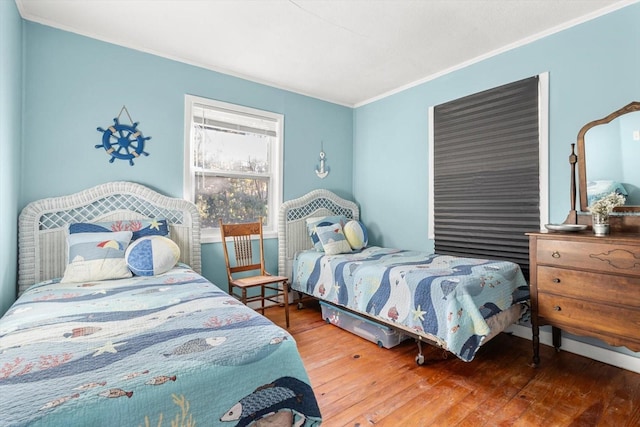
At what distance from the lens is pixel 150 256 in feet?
7.50

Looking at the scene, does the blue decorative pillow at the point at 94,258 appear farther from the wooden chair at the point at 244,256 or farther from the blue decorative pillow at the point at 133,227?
the wooden chair at the point at 244,256

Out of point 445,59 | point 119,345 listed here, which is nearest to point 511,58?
point 445,59

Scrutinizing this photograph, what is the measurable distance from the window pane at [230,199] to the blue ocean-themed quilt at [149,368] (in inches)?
69.4

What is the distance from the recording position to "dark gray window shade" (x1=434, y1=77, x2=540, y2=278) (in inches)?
106

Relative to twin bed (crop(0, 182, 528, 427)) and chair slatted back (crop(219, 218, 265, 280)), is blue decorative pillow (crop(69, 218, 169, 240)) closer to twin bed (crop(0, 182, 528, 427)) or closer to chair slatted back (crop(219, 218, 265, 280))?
twin bed (crop(0, 182, 528, 427))

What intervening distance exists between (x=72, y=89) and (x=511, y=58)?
381 cm

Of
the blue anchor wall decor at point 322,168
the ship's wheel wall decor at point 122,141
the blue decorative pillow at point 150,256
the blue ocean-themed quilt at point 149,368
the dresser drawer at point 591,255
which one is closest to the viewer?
the blue ocean-themed quilt at point 149,368

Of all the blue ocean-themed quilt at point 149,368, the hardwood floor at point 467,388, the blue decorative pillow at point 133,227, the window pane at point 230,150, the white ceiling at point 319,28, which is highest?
the white ceiling at point 319,28

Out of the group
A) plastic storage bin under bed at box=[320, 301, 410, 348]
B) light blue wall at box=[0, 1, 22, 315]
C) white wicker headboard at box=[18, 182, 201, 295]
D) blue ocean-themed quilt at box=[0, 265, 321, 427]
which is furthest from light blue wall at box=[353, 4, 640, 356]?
light blue wall at box=[0, 1, 22, 315]

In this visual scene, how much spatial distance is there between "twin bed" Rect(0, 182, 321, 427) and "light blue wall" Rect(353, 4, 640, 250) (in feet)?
8.51

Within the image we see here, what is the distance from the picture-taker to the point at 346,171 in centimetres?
436

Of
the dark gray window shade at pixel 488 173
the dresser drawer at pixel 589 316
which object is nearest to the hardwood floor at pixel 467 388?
the dresser drawer at pixel 589 316

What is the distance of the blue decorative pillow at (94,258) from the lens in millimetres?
2119

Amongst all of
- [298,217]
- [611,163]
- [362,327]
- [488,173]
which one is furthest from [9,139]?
[611,163]
